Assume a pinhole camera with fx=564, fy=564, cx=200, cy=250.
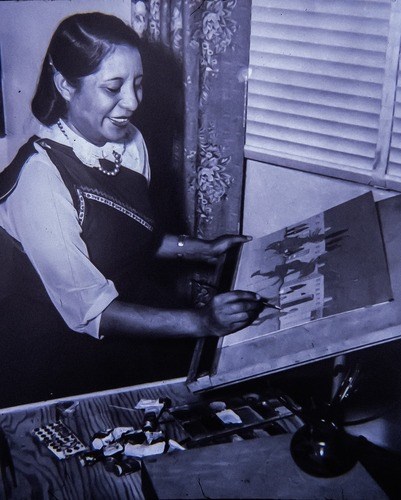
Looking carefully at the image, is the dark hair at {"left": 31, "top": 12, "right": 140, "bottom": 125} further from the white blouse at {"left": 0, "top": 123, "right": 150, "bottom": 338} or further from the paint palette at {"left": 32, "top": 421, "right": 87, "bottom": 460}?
the paint palette at {"left": 32, "top": 421, "right": 87, "bottom": 460}

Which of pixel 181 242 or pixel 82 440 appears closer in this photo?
pixel 82 440

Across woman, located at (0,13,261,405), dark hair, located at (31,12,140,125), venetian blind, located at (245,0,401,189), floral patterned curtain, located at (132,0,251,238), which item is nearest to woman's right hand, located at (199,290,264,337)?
woman, located at (0,13,261,405)

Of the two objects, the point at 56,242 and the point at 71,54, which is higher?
the point at 71,54

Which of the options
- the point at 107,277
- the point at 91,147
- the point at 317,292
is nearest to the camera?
the point at 317,292

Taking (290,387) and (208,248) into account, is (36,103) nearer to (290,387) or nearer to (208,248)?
(208,248)

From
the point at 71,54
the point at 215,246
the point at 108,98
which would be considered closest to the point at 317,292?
the point at 215,246

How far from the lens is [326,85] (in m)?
1.75

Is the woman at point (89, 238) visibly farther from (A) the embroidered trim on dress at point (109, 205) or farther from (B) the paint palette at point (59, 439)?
(B) the paint palette at point (59, 439)

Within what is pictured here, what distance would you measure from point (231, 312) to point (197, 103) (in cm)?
70

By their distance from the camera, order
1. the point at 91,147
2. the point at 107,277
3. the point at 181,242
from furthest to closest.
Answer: the point at 181,242, the point at 107,277, the point at 91,147

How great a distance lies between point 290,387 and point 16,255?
1.12m

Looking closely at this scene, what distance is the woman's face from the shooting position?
1589 mm

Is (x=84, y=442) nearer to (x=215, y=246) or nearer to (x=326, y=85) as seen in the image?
(x=215, y=246)

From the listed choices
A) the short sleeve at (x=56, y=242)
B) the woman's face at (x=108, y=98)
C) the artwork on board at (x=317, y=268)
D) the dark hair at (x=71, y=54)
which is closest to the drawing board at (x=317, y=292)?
the artwork on board at (x=317, y=268)
